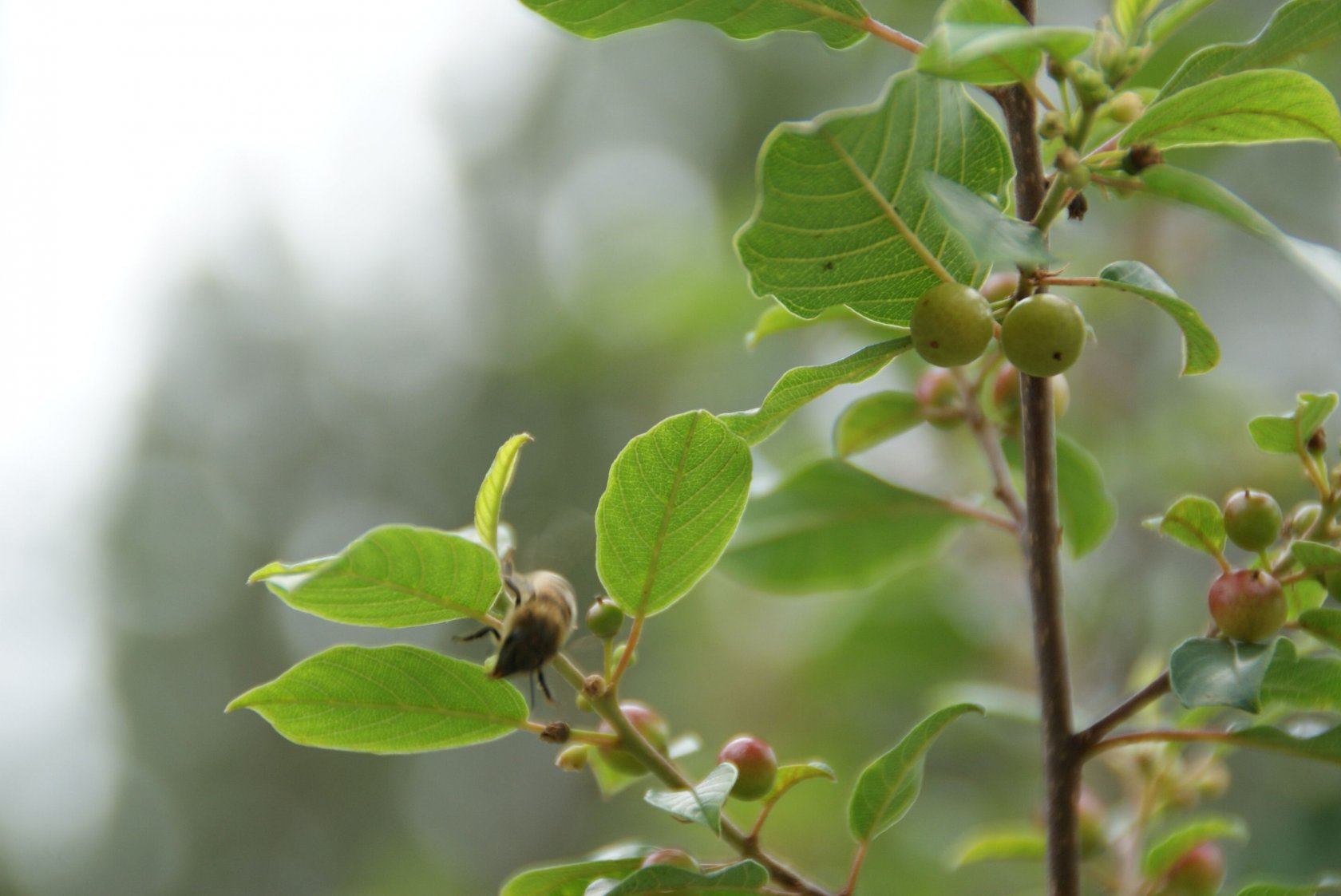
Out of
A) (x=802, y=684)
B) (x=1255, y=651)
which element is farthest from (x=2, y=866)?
(x=1255, y=651)

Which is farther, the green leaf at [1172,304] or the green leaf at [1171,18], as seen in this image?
the green leaf at [1171,18]

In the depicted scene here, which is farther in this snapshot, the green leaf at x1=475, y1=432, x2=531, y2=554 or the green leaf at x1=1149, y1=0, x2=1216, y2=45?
the green leaf at x1=1149, y1=0, x2=1216, y2=45

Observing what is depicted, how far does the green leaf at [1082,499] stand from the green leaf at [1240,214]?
0.48 meters

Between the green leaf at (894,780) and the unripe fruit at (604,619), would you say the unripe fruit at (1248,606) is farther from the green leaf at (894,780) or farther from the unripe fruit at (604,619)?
the unripe fruit at (604,619)

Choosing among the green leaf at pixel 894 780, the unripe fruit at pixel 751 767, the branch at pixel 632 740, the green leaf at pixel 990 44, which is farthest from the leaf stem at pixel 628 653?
the green leaf at pixel 990 44

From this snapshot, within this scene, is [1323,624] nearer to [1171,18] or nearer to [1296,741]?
[1296,741]

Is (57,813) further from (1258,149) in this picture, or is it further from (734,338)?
(1258,149)

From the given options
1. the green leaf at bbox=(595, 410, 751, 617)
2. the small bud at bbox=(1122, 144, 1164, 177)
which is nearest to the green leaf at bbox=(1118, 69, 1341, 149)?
the small bud at bbox=(1122, 144, 1164, 177)

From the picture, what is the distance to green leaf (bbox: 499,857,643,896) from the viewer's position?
33.3 inches

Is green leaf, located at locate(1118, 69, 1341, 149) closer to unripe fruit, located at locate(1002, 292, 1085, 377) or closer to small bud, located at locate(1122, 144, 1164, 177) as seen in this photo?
small bud, located at locate(1122, 144, 1164, 177)

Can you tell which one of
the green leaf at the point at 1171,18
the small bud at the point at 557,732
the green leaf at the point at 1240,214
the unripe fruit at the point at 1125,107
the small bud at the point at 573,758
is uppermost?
the green leaf at the point at 1171,18

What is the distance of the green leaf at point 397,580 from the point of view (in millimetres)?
701

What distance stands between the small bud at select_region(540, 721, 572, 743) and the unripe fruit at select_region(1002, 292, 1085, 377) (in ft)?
1.38

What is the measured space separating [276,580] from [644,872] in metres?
0.32
